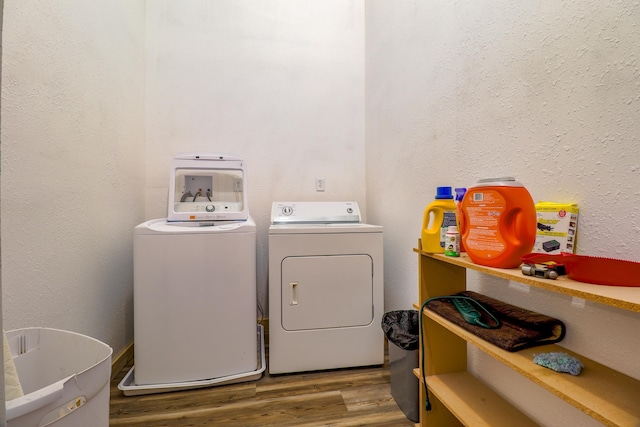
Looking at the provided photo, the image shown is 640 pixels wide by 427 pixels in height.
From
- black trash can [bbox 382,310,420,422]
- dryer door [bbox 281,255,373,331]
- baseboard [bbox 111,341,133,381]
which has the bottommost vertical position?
baseboard [bbox 111,341,133,381]

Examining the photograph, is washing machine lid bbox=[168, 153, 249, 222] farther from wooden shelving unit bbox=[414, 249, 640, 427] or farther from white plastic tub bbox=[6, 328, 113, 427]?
wooden shelving unit bbox=[414, 249, 640, 427]

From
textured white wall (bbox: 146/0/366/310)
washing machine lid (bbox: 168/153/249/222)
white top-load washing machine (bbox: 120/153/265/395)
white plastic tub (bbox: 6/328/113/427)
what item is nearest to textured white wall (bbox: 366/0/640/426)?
textured white wall (bbox: 146/0/366/310)

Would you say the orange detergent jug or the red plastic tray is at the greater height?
the orange detergent jug

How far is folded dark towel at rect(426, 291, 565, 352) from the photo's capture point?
789mm

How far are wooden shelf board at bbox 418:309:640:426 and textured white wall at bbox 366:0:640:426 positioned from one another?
0.06 meters

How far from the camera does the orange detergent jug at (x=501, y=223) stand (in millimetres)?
750

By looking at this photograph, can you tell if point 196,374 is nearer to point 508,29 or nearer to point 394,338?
point 394,338

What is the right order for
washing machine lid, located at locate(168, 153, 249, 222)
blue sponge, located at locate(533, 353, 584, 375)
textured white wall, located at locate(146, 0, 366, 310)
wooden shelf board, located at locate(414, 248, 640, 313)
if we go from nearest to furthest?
wooden shelf board, located at locate(414, 248, 640, 313) → blue sponge, located at locate(533, 353, 584, 375) → washing machine lid, located at locate(168, 153, 249, 222) → textured white wall, located at locate(146, 0, 366, 310)

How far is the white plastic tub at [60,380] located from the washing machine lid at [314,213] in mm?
1152

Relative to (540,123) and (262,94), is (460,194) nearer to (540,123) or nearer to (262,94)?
(540,123)

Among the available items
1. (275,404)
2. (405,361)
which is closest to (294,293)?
(275,404)

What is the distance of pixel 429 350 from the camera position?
113cm

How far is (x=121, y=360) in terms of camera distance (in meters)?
1.64

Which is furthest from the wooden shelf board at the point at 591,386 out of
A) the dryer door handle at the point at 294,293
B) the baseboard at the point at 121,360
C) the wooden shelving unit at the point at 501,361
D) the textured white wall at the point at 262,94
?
the baseboard at the point at 121,360
